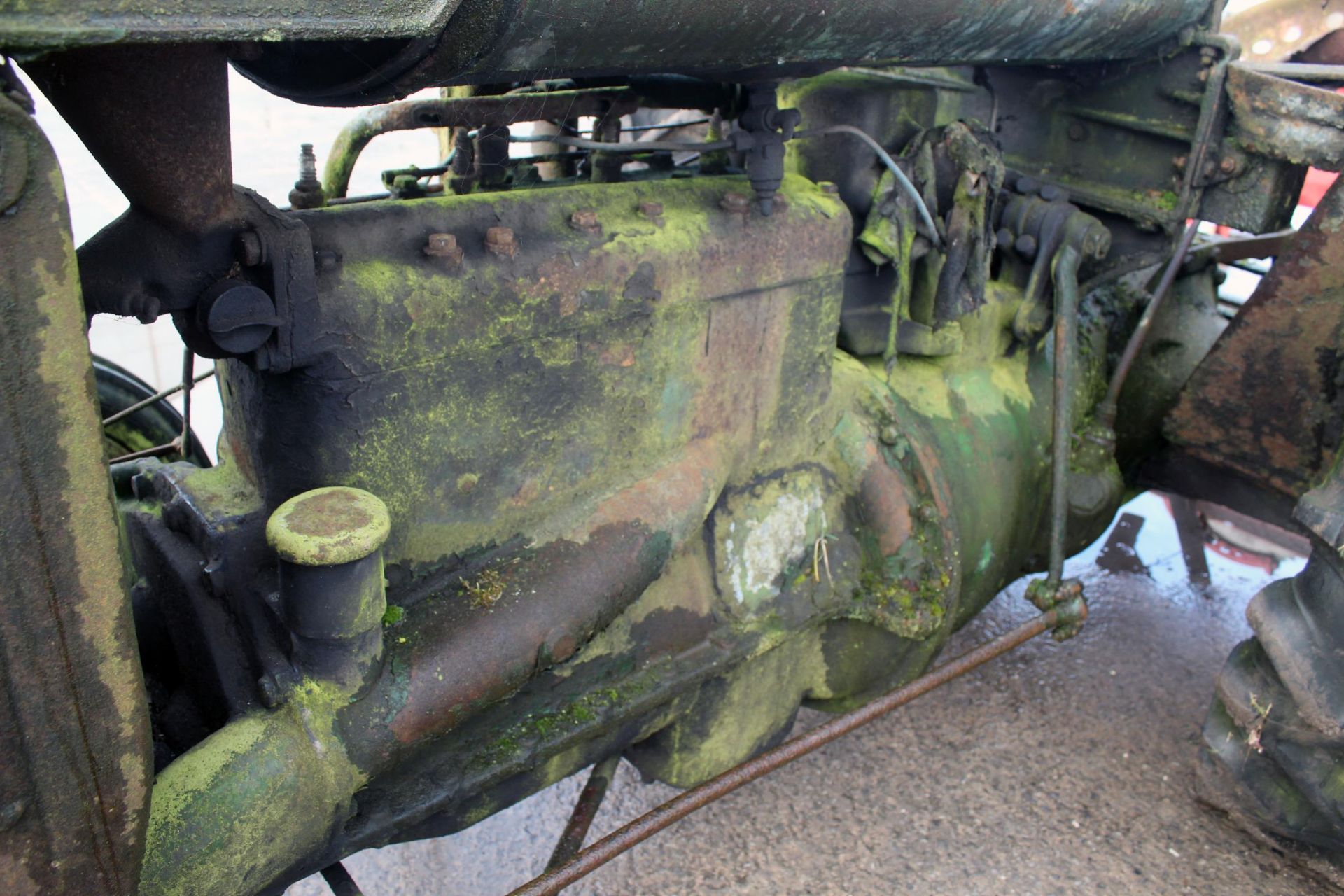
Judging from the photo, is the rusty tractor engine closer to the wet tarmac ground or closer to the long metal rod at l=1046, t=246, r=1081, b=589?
the long metal rod at l=1046, t=246, r=1081, b=589

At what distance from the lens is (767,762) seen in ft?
6.72

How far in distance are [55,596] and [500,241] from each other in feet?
2.55

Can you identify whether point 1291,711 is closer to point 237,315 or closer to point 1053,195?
point 1053,195

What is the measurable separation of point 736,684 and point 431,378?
0.97 metres

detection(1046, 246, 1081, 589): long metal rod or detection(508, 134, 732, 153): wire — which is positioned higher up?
detection(508, 134, 732, 153): wire

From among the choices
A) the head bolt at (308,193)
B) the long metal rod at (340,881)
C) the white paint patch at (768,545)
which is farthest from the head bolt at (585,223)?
the long metal rod at (340,881)

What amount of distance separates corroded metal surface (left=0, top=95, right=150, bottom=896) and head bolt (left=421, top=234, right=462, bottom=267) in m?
0.58

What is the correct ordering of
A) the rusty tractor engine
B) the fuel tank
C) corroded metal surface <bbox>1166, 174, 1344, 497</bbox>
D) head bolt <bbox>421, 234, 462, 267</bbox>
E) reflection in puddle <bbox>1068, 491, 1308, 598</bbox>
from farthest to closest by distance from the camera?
reflection in puddle <bbox>1068, 491, 1308, 598</bbox> < corroded metal surface <bbox>1166, 174, 1344, 497</bbox> < head bolt <bbox>421, 234, 462, 267</bbox> < the fuel tank < the rusty tractor engine

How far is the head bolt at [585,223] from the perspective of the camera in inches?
67.5

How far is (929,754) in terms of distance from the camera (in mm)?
2727

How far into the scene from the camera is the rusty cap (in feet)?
4.28

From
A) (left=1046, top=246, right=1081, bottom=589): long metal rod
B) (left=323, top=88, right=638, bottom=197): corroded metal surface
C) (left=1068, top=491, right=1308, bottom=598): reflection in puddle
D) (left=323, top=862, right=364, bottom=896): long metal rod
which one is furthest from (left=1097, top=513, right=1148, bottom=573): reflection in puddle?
(left=323, top=862, right=364, bottom=896): long metal rod

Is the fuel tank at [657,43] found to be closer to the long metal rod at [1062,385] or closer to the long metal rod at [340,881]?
the long metal rod at [1062,385]

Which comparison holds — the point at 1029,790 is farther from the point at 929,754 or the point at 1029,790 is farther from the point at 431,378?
the point at 431,378
